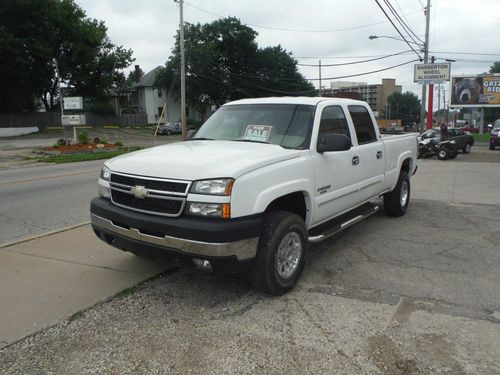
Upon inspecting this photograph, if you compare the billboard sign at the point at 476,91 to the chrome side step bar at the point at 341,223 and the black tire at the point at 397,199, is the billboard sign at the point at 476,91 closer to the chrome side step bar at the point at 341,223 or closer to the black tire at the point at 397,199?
the black tire at the point at 397,199

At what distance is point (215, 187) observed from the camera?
3.78 meters

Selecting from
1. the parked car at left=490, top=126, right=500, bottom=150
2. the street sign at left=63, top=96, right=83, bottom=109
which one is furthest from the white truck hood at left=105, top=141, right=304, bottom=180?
the parked car at left=490, top=126, right=500, bottom=150

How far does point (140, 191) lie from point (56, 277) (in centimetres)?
156

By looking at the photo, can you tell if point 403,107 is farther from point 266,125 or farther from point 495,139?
point 266,125

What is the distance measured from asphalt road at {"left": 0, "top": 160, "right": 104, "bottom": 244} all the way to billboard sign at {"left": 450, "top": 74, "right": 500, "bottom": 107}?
112 ft

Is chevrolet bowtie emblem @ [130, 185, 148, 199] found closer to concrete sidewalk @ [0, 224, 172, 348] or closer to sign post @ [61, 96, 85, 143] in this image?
concrete sidewalk @ [0, 224, 172, 348]

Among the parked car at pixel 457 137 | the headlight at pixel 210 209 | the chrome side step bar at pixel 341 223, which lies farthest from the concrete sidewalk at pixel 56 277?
the parked car at pixel 457 137

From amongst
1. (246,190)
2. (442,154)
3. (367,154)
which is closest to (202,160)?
(246,190)

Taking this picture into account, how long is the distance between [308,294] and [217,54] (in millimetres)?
63104

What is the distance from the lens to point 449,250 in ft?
19.4

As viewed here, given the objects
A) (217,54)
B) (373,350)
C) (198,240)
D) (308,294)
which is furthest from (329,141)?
(217,54)

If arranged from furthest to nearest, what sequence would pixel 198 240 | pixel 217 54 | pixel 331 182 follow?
pixel 217 54 < pixel 331 182 < pixel 198 240

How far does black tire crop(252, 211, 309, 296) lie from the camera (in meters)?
4.10

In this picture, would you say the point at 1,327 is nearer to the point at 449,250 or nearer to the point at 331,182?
the point at 331,182
